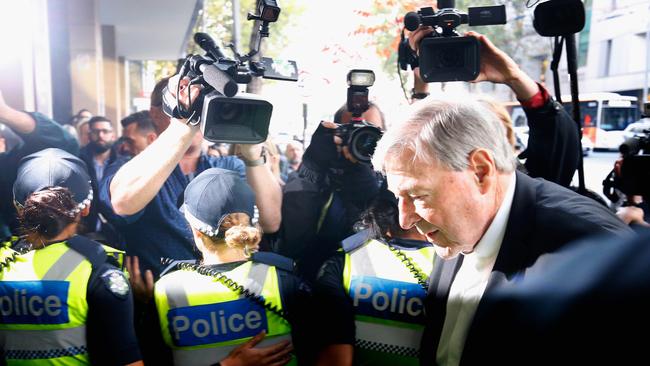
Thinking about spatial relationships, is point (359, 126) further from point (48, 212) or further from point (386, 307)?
point (48, 212)

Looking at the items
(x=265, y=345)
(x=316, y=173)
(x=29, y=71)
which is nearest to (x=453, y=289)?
(x=265, y=345)

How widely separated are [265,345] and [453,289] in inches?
27.2

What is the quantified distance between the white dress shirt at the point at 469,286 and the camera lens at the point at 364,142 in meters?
0.66

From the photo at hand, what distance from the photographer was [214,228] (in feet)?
6.72

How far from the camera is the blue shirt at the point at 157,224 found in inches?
85.7

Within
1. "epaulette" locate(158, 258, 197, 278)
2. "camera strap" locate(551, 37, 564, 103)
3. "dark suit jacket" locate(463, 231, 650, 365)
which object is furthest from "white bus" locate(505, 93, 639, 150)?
"dark suit jacket" locate(463, 231, 650, 365)

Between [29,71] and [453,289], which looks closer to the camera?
[453,289]

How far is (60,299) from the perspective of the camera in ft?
6.35

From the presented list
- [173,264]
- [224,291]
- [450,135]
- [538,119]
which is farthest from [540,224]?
[173,264]

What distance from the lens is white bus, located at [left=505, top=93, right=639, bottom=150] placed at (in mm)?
2584

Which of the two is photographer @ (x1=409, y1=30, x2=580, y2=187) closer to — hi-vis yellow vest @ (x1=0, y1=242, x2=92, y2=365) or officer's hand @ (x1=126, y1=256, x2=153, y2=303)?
officer's hand @ (x1=126, y1=256, x2=153, y2=303)

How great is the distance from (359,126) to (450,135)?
0.85 meters

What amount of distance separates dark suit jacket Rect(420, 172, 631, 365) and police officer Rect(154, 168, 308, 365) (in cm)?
84

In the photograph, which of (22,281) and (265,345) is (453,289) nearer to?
(265,345)
